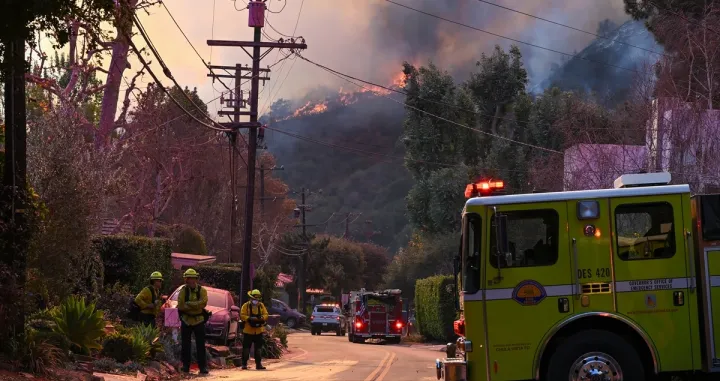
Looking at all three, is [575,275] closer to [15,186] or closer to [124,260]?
[15,186]

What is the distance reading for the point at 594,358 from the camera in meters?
11.0

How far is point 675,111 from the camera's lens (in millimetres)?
30438

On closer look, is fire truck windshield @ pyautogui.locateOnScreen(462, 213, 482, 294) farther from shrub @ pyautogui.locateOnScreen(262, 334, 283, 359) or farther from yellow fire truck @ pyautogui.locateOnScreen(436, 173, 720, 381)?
shrub @ pyautogui.locateOnScreen(262, 334, 283, 359)

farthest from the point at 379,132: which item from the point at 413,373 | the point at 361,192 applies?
the point at 413,373

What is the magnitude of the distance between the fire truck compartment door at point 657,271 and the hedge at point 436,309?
28519 mm

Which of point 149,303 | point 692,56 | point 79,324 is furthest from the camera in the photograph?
point 692,56

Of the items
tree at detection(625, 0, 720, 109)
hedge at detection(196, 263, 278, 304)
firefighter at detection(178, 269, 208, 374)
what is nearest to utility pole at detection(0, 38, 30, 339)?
firefighter at detection(178, 269, 208, 374)

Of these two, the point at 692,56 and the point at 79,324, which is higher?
the point at 692,56

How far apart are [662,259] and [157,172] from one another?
130 ft

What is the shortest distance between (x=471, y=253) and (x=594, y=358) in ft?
6.03

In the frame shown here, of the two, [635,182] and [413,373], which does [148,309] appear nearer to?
[413,373]

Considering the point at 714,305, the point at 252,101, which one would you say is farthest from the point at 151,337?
the point at 252,101

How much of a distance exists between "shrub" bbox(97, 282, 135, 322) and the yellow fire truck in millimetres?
15162

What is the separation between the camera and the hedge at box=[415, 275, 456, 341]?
4312cm
